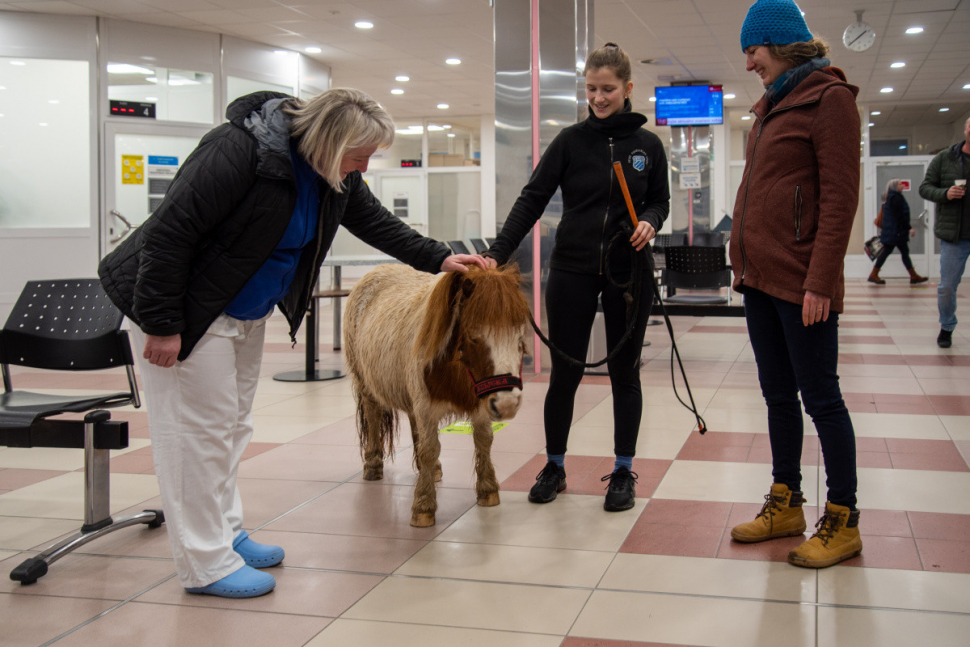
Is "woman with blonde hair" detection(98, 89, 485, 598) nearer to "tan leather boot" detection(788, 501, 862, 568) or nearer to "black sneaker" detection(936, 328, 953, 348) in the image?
"tan leather boot" detection(788, 501, 862, 568)

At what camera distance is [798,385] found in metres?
2.76

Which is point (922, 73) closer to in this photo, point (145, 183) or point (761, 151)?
point (145, 183)

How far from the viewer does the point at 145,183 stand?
34.7 ft

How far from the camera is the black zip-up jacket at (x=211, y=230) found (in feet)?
7.45

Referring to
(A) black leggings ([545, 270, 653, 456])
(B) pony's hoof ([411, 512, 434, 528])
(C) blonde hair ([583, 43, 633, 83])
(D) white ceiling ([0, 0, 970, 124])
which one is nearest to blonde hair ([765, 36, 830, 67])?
(C) blonde hair ([583, 43, 633, 83])

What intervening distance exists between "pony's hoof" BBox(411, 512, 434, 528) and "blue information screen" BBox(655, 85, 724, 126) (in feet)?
44.0

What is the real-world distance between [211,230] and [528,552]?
1.49 meters

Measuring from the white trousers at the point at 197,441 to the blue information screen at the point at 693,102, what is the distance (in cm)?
1396

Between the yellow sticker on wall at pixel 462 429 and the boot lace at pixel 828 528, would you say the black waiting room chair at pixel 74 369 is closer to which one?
the yellow sticker on wall at pixel 462 429

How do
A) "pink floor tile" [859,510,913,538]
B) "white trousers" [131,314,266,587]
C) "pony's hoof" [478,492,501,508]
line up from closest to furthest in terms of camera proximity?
"white trousers" [131,314,266,587]
"pink floor tile" [859,510,913,538]
"pony's hoof" [478,492,501,508]

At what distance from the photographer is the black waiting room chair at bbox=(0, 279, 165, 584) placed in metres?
2.83

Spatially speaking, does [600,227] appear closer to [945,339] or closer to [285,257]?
[285,257]

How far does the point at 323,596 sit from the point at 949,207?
667cm

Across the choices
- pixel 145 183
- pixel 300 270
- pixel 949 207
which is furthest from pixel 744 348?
pixel 145 183
